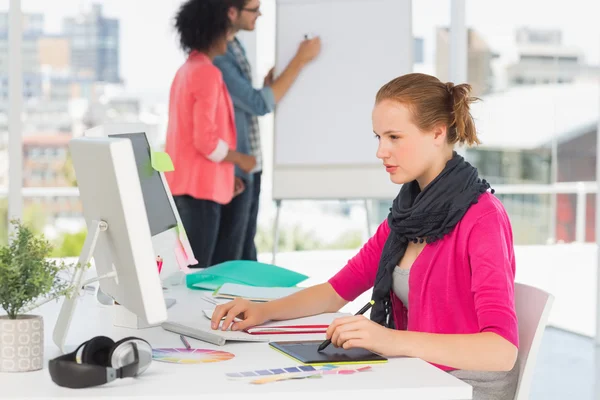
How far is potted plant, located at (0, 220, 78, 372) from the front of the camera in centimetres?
147

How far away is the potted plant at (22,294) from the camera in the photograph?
4.81 feet

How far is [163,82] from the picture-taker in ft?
16.8

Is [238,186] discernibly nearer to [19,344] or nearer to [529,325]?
[529,325]

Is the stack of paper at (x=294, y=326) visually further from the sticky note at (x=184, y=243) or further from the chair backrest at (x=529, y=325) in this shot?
the chair backrest at (x=529, y=325)

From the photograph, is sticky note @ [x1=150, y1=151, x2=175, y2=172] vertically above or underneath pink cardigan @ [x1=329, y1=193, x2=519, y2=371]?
above

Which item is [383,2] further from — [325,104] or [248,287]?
[248,287]

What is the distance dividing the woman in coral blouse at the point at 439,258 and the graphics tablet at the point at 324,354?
39mm

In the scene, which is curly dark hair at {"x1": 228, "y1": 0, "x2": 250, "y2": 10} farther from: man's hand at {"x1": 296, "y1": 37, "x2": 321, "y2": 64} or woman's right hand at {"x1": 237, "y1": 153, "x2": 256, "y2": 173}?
woman's right hand at {"x1": 237, "y1": 153, "x2": 256, "y2": 173}

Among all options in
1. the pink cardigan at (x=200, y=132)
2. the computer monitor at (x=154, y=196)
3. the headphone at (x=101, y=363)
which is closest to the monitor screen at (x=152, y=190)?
the computer monitor at (x=154, y=196)

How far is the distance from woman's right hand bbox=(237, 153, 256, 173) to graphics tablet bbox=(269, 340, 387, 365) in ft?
7.81

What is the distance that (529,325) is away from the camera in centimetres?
182

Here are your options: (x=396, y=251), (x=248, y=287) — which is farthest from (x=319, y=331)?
(x=248, y=287)

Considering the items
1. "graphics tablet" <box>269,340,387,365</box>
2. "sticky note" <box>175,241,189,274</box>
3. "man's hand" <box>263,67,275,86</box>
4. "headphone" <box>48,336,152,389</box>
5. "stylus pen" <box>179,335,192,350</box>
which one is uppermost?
A: "man's hand" <box>263,67,275,86</box>

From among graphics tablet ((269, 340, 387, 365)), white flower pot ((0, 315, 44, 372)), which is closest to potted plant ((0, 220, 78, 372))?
white flower pot ((0, 315, 44, 372))
